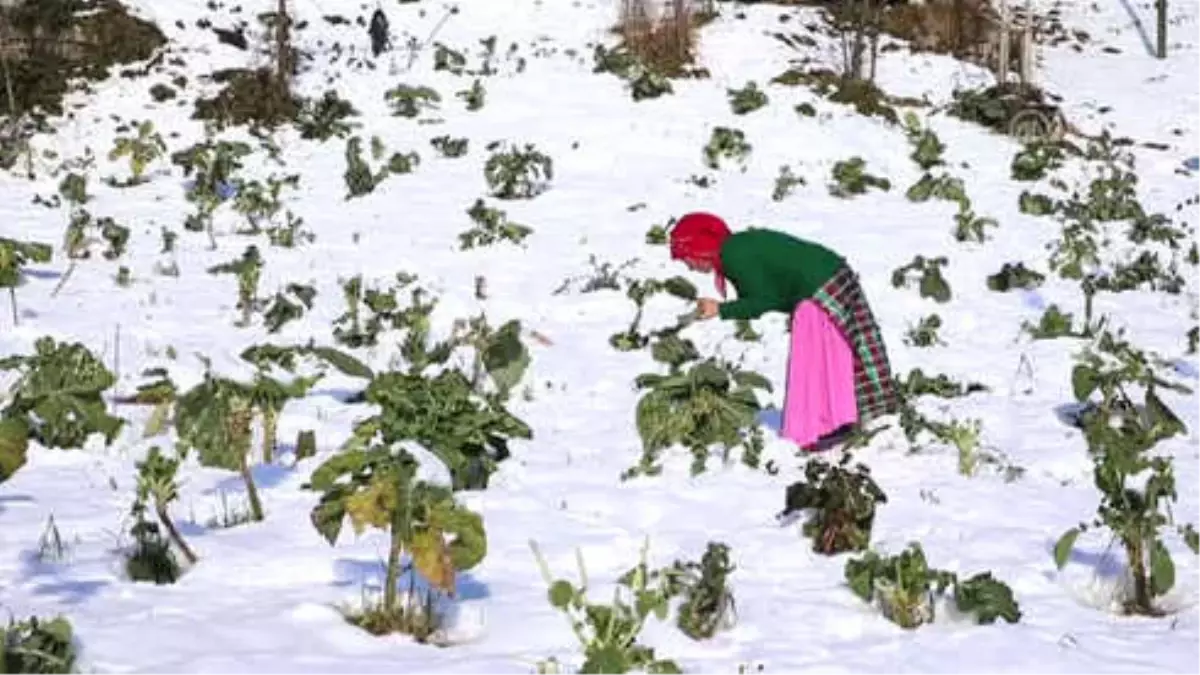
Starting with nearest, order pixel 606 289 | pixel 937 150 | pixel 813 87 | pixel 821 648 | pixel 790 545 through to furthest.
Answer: pixel 821 648, pixel 790 545, pixel 606 289, pixel 937 150, pixel 813 87

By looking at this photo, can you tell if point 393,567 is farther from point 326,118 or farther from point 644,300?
point 326,118

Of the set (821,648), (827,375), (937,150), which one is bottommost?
(821,648)

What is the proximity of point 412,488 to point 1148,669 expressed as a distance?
2.33m

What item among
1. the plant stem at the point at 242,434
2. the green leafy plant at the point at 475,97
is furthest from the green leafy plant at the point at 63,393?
the green leafy plant at the point at 475,97

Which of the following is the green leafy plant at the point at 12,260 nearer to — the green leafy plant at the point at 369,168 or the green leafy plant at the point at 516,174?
the green leafy plant at the point at 369,168

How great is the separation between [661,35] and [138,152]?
10.3 metres

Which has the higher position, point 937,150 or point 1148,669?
point 937,150

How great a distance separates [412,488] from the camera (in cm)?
373

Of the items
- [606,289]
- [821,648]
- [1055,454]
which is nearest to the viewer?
[821,648]

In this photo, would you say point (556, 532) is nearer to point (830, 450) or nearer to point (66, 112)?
point (830, 450)

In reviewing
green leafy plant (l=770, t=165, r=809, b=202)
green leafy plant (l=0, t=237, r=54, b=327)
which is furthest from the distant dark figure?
green leafy plant (l=0, t=237, r=54, b=327)

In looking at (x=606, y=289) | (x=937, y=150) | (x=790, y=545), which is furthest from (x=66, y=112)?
(x=790, y=545)

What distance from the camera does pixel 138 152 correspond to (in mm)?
16047

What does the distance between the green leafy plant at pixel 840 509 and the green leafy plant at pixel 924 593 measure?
2.31 feet
